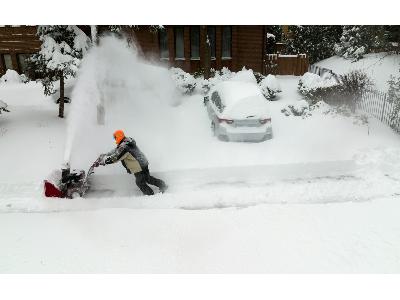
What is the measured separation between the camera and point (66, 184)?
25.3ft

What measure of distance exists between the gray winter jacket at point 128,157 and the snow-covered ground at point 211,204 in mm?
728

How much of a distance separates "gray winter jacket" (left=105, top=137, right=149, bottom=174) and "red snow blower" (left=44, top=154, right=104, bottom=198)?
0.52 m

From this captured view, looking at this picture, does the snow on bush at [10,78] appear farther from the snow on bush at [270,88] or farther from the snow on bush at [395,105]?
the snow on bush at [395,105]

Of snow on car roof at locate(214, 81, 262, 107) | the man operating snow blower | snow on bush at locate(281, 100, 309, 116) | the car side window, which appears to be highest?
snow on car roof at locate(214, 81, 262, 107)

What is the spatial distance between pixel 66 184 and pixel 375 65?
656 inches

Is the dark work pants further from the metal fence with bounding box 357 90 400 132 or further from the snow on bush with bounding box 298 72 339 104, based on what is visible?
the snow on bush with bounding box 298 72 339 104

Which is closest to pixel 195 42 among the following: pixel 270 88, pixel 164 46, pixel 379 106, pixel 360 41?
pixel 164 46

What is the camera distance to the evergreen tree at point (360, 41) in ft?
59.4

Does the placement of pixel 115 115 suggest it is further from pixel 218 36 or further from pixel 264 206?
pixel 218 36

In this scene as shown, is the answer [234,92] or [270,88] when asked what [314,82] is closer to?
[270,88]

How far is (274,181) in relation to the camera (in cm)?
855

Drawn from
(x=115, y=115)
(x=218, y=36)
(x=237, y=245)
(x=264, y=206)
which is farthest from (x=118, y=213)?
(x=218, y=36)

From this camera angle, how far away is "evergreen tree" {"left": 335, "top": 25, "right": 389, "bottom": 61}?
Answer: 713 inches

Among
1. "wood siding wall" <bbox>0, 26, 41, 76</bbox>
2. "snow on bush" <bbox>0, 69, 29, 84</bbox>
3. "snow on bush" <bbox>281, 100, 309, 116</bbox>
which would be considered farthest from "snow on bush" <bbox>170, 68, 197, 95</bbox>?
"wood siding wall" <bbox>0, 26, 41, 76</bbox>
